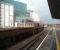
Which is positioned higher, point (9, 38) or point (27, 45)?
point (9, 38)

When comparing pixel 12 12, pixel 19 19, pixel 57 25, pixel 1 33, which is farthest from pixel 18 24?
pixel 57 25

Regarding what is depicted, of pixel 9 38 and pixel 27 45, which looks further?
pixel 27 45

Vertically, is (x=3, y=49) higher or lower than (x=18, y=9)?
lower

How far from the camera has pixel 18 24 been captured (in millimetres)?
62625

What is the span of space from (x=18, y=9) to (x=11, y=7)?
35.5ft

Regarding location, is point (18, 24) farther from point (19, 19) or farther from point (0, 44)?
point (0, 44)

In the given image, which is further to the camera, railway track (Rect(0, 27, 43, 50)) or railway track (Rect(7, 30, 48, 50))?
railway track (Rect(7, 30, 48, 50))

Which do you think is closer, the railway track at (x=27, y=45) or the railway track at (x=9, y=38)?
the railway track at (x=9, y=38)

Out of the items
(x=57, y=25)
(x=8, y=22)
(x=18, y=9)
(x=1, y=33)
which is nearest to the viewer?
(x=1, y=33)

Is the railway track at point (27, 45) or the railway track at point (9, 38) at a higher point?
the railway track at point (9, 38)

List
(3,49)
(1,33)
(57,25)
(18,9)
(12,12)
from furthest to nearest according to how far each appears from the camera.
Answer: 1. (57,25)
2. (12,12)
3. (18,9)
4. (1,33)
5. (3,49)

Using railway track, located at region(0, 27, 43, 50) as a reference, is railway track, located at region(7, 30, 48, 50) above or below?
below

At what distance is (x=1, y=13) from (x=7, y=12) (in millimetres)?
2882

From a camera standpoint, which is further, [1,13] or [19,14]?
[1,13]
